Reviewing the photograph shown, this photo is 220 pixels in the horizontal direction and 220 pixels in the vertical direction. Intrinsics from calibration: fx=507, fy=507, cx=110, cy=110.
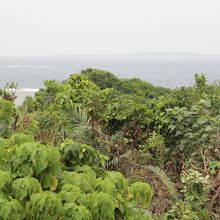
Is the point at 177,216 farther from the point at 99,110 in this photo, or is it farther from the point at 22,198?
the point at 99,110

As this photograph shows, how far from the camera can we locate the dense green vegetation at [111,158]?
395 centimetres

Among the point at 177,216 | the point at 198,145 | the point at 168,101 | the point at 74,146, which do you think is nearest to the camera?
the point at 74,146

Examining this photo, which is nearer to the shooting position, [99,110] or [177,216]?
[177,216]

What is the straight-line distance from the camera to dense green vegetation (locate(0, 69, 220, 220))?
395 centimetres

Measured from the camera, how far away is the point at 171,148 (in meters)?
10.2

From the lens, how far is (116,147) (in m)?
9.80

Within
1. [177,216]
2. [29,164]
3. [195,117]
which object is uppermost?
[29,164]

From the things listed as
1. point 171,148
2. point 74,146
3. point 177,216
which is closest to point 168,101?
point 171,148

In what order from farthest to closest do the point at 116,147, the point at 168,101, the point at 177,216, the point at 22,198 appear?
1. the point at 168,101
2. the point at 116,147
3. the point at 177,216
4. the point at 22,198

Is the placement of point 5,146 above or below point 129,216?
above

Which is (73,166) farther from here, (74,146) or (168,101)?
(168,101)

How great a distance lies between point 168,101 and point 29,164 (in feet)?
24.0

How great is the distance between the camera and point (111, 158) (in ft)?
31.7

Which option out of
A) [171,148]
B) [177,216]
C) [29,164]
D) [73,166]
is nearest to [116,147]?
[171,148]
